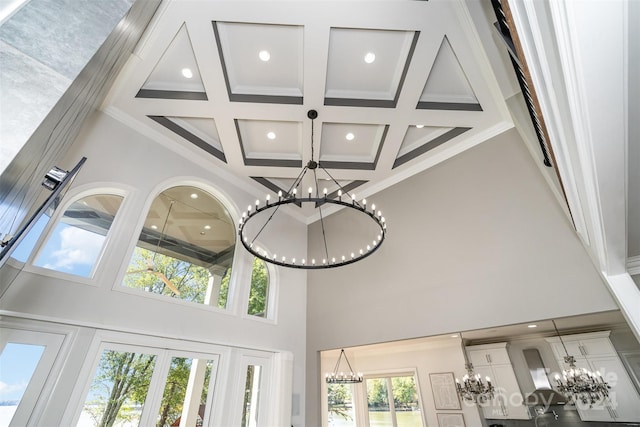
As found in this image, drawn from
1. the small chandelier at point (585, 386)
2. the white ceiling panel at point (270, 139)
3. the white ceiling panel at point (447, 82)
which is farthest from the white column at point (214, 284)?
the small chandelier at point (585, 386)

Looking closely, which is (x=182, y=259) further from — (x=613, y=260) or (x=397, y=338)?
(x=613, y=260)

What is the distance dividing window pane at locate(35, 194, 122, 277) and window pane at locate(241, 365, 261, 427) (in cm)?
284

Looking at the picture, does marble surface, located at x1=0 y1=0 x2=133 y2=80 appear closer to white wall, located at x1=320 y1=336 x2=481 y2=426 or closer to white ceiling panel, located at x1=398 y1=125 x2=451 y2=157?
white ceiling panel, located at x1=398 y1=125 x2=451 y2=157

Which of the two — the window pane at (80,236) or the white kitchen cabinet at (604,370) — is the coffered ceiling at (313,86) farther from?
the white kitchen cabinet at (604,370)

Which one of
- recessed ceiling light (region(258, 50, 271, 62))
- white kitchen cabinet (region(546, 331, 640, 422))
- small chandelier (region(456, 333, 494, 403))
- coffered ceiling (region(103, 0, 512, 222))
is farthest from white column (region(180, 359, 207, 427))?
white kitchen cabinet (region(546, 331, 640, 422))

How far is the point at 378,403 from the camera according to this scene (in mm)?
7383

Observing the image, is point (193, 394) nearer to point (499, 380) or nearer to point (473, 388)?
point (473, 388)

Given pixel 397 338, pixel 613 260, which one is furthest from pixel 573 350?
pixel 613 260

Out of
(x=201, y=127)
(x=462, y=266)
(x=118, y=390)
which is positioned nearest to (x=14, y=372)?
(x=118, y=390)

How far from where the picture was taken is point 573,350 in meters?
5.71

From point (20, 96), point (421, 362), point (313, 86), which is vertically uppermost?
point (313, 86)

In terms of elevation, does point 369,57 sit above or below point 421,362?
above

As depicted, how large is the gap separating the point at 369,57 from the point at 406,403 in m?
7.54

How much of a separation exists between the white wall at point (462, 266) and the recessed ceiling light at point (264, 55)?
3383 millimetres
